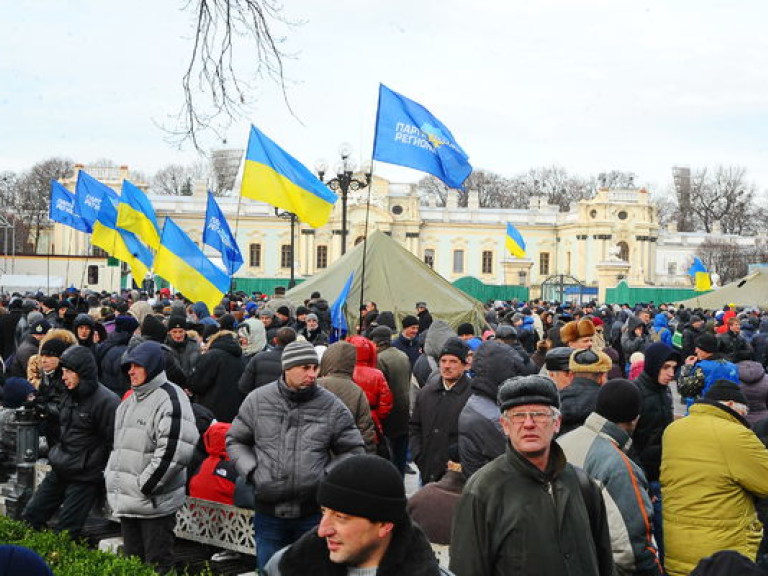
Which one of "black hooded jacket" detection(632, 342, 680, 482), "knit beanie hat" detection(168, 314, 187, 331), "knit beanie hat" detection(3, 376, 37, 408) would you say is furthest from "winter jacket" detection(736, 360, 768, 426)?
"knit beanie hat" detection(3, 376, 37, 408)

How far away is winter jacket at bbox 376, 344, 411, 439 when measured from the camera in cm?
895

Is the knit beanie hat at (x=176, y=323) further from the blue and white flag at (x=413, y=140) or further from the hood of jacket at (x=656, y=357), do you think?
the hood of jacket at (x=656, y=357)

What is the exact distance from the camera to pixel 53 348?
7832 mm

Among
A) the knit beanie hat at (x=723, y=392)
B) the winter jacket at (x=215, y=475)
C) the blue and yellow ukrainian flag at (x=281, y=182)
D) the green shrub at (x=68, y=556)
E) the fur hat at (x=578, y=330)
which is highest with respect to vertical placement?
the blue and yellow ukrainian flag at (x=281, y=182)

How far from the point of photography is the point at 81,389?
6504mm

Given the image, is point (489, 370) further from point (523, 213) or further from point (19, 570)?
point (523, 213)

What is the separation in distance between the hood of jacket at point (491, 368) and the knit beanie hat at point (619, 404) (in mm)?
981

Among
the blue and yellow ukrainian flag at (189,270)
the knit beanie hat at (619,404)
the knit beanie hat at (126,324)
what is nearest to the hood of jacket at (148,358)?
the knit beanie hat at (619,404)

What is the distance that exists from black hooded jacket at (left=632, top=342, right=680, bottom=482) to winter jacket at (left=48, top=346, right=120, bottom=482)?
346 cm

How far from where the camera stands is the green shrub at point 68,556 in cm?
514

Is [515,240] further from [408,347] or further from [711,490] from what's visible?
[711,490]

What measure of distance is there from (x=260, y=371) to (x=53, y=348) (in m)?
1.66

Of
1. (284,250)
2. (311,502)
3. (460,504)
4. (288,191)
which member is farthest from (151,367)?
(284,250)

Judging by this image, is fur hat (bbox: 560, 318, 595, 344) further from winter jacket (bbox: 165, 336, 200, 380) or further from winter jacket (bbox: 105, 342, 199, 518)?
winter jacket (bbox: 165, 336, 200, 380)
